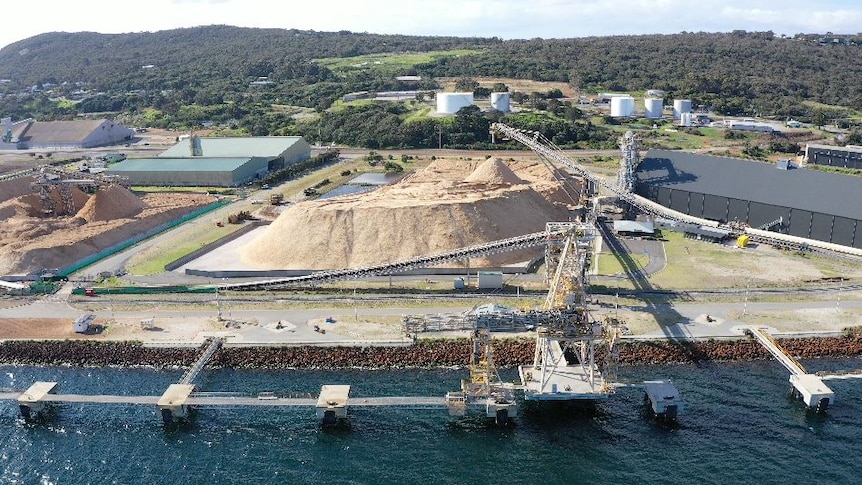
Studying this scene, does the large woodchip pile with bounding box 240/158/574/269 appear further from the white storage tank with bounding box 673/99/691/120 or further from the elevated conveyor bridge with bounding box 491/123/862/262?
the white storage tank with bounding box 673/99/691/120

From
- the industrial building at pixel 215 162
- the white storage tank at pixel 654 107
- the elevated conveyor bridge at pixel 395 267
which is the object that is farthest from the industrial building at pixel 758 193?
the white storage tank at pixel 654 107

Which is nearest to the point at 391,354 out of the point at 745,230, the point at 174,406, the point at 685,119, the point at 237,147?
the point at 174,406

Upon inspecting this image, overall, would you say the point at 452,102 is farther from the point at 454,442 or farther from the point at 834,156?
the point at 454,442

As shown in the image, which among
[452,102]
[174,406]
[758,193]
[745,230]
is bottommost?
[174,406]

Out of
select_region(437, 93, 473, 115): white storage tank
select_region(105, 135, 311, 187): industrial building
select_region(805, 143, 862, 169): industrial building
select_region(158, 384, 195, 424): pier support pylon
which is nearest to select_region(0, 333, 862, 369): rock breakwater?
select_region(158, 384, 195, 424): pier support pylon

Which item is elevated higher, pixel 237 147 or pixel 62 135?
pixel 62 135
